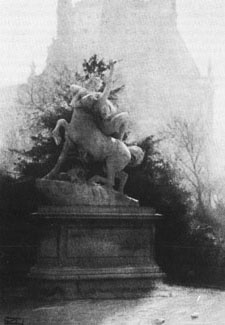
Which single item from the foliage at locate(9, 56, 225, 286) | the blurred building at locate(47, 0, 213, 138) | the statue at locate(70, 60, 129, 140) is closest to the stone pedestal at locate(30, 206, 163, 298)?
the statue at locate(70, 60, 129, 140)

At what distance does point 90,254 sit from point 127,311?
1325mm

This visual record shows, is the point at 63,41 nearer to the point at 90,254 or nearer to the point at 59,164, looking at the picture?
the point at 59,164

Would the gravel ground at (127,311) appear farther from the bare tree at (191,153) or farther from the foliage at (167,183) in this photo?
the bare tree at (191,153)

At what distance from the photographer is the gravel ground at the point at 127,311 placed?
27.6 ft

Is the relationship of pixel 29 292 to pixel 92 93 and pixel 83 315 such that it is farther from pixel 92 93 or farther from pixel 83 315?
pixel 92 93

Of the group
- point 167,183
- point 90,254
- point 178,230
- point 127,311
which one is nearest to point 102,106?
point 90,254

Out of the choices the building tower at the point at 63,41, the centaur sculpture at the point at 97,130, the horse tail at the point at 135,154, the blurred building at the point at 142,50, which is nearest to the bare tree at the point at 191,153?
the blurred building at the point at 142,50

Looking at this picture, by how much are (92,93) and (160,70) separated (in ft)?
31.0

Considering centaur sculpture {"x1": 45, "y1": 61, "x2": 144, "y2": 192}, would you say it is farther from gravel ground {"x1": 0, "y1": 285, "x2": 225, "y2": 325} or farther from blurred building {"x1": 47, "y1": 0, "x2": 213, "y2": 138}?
blurred building {"x1": 47, "y1": 0, "x2": 213, "y2": 138}

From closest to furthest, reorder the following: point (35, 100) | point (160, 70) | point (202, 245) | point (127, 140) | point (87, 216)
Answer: point (87, 216) → point (202, 245) → point (127, 140) → point (35, 100) → point (160, 70)

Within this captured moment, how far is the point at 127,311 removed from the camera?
29.3 feet

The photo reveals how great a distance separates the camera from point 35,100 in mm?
18250

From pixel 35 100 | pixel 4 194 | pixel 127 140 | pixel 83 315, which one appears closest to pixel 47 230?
pixel 83 315

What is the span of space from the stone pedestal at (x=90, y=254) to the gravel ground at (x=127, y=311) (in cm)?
30
